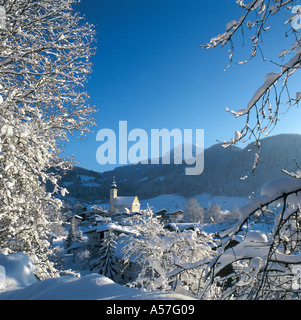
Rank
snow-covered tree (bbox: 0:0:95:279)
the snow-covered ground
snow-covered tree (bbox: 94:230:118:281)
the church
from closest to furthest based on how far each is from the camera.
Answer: the snow-covered ground < snow-covered tree (bbox: 0:0:95:279) < snow-covered tree (bbox: 94:230:118:281) < the church

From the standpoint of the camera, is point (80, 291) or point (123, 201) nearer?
point (80, 291)

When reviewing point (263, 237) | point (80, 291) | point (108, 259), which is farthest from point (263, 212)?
point (108, 259)

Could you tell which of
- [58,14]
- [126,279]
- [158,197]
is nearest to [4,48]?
[58,14]

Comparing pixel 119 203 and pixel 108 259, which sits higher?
pixel 119 203

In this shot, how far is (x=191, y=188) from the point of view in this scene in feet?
497

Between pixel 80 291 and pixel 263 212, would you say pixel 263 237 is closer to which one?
pixel 263 212

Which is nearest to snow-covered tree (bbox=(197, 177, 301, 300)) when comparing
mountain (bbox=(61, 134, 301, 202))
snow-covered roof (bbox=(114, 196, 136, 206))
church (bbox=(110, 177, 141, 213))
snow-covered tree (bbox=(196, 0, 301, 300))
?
snow-covered tree (bbox=(196, 0, 301, 300))

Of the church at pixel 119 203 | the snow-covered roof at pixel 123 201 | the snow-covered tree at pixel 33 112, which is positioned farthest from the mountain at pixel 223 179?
the snow-covered tree at pixel 33 112

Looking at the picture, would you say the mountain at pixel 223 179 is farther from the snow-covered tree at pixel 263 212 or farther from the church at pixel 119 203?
the snow-covered tree at pixel 263 212

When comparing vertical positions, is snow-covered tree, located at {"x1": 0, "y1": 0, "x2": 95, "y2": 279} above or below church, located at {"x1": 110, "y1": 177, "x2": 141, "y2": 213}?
above

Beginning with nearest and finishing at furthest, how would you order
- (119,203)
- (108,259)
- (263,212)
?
1. (263,212)
2. (108,259)
3. (119,203)

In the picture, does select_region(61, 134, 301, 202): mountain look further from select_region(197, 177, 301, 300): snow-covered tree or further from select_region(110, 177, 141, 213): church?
select_region(197, 177, 301, 300): snow-covered tree
